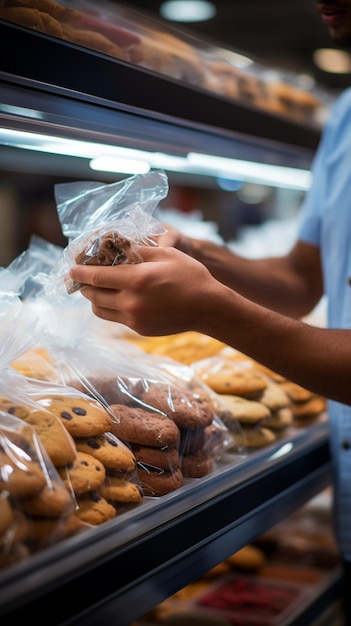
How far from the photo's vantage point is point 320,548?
234cm

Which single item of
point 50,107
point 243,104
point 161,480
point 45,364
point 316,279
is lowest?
point 161,480

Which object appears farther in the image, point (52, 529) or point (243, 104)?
point (243, 104)

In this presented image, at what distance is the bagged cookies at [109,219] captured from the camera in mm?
1105

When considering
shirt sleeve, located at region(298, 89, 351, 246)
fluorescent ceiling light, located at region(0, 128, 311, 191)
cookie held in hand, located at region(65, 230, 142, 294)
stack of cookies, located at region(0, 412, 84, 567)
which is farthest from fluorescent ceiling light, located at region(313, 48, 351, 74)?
stack of cookies, located at region(0, 412, 84, 567)

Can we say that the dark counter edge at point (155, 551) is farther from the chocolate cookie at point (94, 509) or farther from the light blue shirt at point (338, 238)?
the light blue shirt at point (338, 238)

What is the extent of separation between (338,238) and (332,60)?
8.17ft

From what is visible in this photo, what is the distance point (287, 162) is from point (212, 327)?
1022 millimetres

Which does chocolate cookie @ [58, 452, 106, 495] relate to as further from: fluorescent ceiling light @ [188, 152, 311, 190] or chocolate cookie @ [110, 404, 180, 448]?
fluorescent ceiling light @ [188, 152, 311, 190]

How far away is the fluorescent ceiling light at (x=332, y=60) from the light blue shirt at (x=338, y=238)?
2066 millimetres

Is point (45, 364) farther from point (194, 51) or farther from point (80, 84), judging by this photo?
point (194, 51)

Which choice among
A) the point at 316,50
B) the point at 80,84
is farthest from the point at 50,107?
the point at 316,50

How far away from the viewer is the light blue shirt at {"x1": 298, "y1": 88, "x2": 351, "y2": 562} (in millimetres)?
1780

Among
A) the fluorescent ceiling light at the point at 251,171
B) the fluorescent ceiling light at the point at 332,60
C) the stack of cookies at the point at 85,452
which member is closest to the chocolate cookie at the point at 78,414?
the stack of cookies at the point at 85,452

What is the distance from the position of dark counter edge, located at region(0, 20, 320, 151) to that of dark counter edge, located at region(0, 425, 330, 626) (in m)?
0.63
